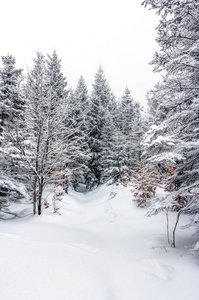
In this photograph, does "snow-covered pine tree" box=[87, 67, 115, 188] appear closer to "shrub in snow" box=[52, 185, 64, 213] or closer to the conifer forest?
the conifer forest

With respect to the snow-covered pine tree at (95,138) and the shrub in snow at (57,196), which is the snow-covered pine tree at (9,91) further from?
the snow-covered pine tree at (95,138)

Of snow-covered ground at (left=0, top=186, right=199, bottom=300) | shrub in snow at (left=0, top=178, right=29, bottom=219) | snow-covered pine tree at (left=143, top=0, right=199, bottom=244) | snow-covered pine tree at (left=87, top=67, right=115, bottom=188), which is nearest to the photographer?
snow-covered ground at (left=0, top=186, right=199, bottom=300)

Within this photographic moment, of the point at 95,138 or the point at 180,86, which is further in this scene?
the point at 95,138

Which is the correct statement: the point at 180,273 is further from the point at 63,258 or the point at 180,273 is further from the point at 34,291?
the point at 34,291

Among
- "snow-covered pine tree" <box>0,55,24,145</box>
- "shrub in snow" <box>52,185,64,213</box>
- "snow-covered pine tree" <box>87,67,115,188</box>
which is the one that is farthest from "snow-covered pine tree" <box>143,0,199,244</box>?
"snow-covered pine tree" <box>87,67,115,188</box>

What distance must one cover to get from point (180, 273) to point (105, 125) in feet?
68.5

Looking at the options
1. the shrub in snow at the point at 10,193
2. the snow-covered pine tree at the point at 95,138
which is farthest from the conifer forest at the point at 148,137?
the snow-covered pine tree at the point at 95,138

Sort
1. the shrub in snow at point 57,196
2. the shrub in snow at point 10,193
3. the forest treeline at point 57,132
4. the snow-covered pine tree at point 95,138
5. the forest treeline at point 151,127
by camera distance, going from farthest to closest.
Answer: the snow-covered pine tree at point 95,138 < the shrub in snow at point 57,196 < the forest treeline at point 57,132 < the shrub in snow at point 10,193 < the forest treeline at point 151,127

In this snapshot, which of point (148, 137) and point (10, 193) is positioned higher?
point (148, 137)

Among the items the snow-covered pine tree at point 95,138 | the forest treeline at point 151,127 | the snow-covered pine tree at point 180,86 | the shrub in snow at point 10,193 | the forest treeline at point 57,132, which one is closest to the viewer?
the snow-covered pine tree at point 180,86

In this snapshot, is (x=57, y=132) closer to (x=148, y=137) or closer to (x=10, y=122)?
(x=10, y=122)

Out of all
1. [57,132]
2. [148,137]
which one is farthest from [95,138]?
[148,137]

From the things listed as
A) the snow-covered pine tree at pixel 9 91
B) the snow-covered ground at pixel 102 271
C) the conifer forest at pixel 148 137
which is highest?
the snow-covered pine tree at pixel 9 91

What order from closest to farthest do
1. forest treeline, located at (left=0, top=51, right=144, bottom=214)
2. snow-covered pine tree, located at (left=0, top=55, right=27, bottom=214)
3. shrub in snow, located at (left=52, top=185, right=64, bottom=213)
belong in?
forest treeline, located at (left=0, top=51, right=144, bottom=214)
snow-covered pine tree, located at (left=0, top=55, right=27, bottom=214)
shrub in snow, located at (left=52, top=185, right=64, bottom=213)
